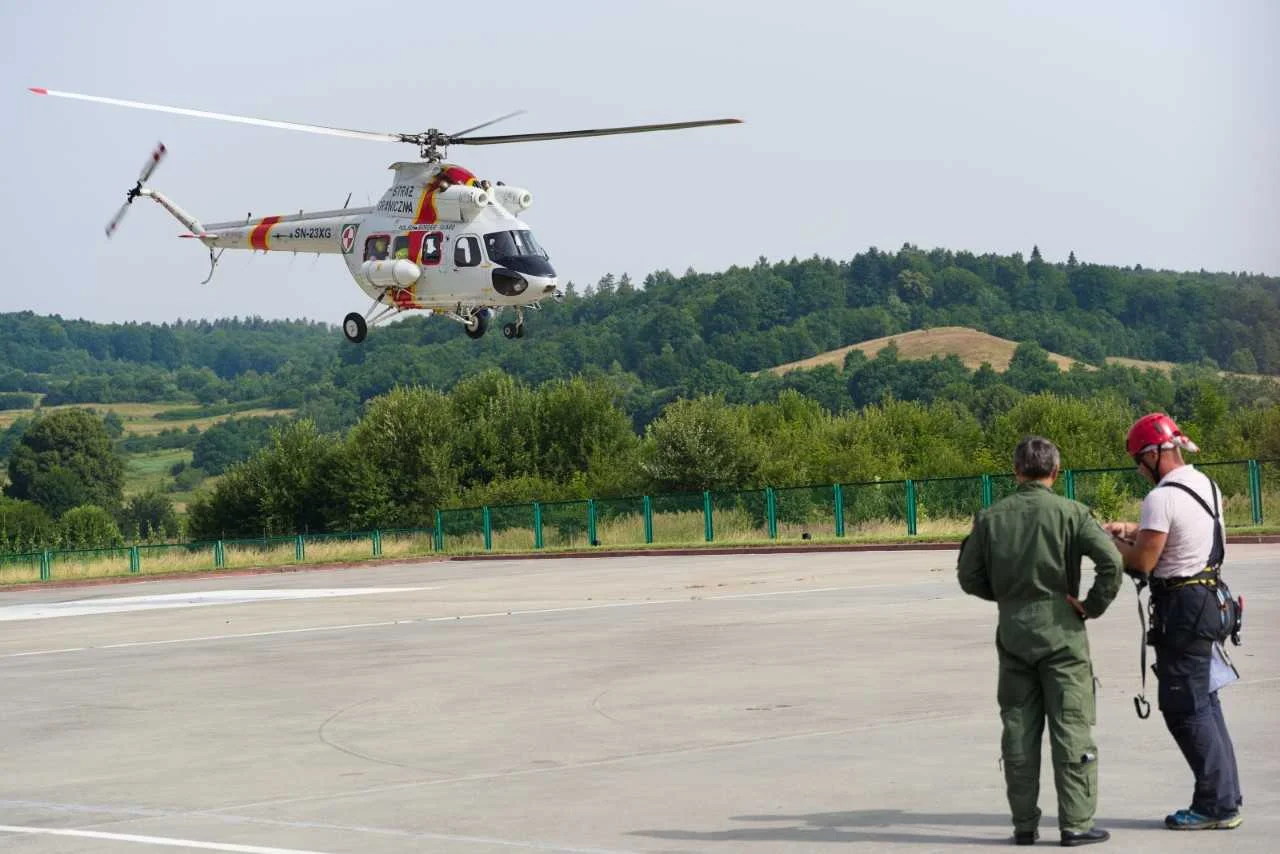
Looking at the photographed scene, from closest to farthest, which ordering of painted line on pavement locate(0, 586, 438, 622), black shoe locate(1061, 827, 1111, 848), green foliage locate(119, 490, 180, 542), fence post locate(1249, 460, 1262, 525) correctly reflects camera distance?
black shoe locate(1061, 827, 1111, 848)
painted line on pavement locate(0, 586, 438, 622)
fence post locate(1249, 460, 1262, 525)
green foliage locate(119, 490, 180, 542)

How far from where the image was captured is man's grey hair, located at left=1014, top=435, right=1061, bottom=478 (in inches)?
311

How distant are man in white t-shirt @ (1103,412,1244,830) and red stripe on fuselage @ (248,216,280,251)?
109 ft

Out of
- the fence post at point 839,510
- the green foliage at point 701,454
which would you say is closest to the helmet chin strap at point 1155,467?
the fence post at point 839,510

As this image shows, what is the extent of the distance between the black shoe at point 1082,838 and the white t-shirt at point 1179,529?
1.25 meters

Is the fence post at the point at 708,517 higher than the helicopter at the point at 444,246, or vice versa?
the helicopter at the point at 444,246

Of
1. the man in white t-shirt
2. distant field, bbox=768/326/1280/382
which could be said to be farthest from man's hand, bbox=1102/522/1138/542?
distant field, bbox=768/326/1280/382

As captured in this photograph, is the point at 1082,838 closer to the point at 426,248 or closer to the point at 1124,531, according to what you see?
the point at 1124,531

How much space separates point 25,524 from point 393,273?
96.3 meters

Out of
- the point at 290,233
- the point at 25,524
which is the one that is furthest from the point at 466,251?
the point at 25,524

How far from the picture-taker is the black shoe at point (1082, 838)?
24.5 ft

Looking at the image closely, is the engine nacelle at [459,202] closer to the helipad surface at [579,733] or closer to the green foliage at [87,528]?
the helipad surface at [579,733]

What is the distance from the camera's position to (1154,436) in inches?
320

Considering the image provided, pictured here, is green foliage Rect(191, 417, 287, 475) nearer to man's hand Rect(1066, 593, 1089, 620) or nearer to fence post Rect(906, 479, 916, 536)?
fence post Rect(906, 479, 916, 536)

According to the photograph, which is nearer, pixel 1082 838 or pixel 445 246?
pixel 1082 838
